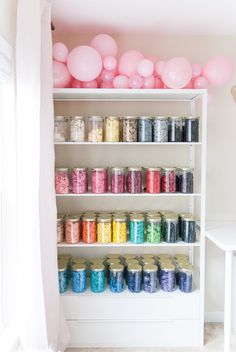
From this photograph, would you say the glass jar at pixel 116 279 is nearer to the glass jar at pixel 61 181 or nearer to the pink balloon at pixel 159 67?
the glass jar at pixel 61 181

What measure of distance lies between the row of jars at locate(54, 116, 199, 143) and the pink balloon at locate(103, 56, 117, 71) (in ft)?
1.09

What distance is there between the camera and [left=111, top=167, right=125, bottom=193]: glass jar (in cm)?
241

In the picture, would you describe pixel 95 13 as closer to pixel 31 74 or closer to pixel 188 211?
pixel 31 74

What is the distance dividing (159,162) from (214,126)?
51 centimetres

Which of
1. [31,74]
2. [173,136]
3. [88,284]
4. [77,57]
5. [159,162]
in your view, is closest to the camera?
[31,74]

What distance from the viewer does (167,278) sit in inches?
95.8

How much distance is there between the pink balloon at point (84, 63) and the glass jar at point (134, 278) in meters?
1.32

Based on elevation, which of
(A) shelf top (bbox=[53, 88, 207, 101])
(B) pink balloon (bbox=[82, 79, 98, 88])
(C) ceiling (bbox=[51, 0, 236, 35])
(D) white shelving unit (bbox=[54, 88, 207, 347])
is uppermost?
(C) ceiling (bbox=[51, 0, 236, 35])

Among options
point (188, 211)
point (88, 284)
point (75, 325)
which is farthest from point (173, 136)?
point (75, 325)

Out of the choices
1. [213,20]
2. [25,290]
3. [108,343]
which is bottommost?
[108,343]

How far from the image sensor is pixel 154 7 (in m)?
2.26

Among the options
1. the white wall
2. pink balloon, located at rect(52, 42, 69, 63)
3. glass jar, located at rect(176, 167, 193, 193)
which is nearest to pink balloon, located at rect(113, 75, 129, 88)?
pink balloon, located at rect(52, 42, 69, 63)

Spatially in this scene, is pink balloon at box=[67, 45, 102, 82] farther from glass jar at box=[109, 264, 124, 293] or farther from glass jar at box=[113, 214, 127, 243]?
glass jar at box=[109, 264, 124, 293]

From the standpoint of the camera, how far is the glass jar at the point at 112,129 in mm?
2398
